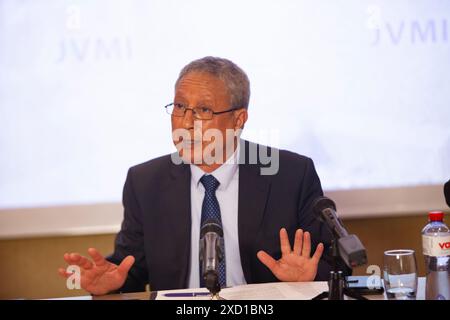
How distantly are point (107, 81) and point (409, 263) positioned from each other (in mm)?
2133

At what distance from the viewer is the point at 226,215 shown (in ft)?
9.49

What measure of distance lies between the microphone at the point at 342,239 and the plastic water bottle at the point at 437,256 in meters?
0.46

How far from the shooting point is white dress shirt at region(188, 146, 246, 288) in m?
2.83

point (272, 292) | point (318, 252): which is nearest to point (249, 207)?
point (318, 252)

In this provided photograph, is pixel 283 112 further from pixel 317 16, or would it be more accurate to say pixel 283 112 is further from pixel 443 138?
pixel 443 138

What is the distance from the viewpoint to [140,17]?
3.76m

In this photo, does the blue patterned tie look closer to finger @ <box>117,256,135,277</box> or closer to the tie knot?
the tie knot

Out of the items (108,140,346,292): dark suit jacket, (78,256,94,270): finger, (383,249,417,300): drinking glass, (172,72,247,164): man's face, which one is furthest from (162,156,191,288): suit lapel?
(383,249,417,300): drinking glass

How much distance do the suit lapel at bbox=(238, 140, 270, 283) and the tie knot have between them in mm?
110

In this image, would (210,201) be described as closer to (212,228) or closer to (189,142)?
(189,142)

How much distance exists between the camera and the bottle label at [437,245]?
2234 millimetres

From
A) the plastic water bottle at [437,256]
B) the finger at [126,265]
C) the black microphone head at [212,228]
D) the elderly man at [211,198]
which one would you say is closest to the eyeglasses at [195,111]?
the elderly man at [211,198]

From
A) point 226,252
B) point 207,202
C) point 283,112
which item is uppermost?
point 283,112
